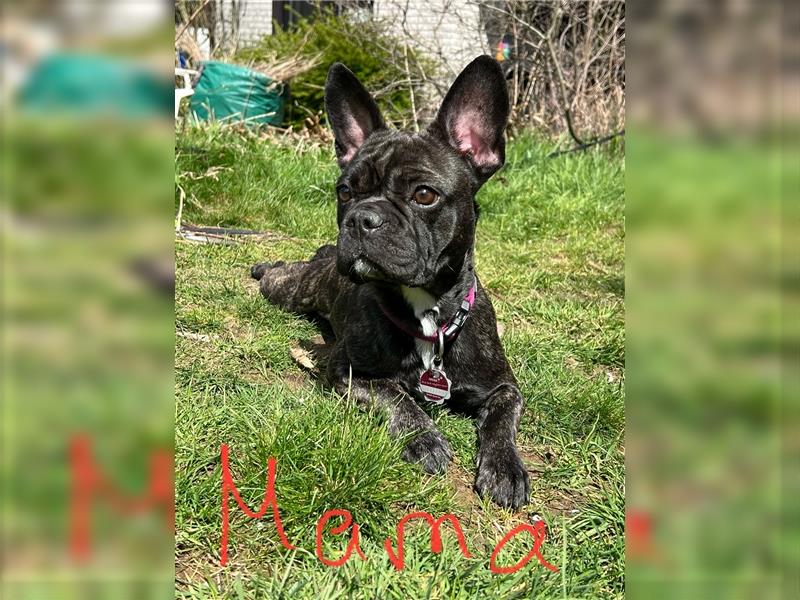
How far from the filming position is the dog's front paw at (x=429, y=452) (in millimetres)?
2676

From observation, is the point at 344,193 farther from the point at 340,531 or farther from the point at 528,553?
the point at 528,553

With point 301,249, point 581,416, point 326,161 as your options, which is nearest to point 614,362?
→ point 581,416

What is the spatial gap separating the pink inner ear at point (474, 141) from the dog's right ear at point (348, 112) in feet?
1.53

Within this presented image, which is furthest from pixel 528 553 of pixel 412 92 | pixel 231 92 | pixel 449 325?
pixel 231 92

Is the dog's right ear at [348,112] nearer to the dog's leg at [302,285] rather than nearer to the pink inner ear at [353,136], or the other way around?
the pink inner ear at [353,136]

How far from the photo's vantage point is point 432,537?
220 cm

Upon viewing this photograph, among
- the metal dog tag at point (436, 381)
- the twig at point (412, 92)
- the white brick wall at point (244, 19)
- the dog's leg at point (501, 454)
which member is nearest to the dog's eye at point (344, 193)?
the metal dog tag at point (436, 381)

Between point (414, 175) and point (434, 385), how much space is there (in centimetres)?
97

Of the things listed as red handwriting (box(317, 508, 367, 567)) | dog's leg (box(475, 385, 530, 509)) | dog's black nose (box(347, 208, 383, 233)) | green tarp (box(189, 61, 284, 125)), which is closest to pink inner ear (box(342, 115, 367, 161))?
dog's black nose (box(347, 208, 383, 233))
